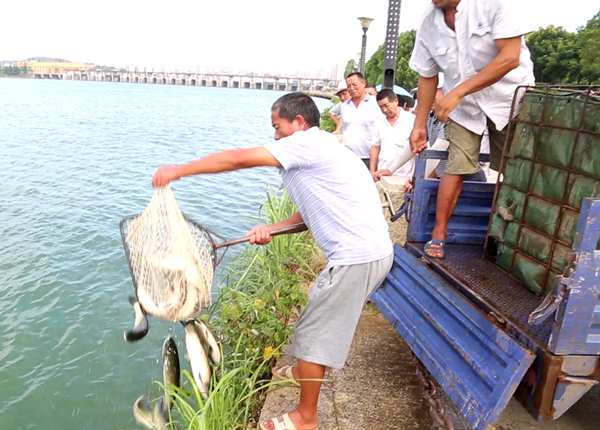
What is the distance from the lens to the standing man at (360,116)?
20.0 ft

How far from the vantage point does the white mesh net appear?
8.33ft

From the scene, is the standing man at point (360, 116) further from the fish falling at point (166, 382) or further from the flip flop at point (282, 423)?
the flip flop at point (282, 423)

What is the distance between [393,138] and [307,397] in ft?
11.7

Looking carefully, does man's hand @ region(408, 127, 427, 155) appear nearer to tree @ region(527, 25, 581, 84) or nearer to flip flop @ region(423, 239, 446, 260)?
flip flop @ region(423, 239, 446, 260)

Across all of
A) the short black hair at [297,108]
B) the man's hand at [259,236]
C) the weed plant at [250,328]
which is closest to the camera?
the short black hair at [297,108]

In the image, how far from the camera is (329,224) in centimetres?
241

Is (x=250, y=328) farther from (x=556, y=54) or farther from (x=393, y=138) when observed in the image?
(x=556, y=54)

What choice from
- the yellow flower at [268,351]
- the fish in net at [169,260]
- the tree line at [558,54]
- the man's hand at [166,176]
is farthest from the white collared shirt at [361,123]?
the tree line at [558,54]

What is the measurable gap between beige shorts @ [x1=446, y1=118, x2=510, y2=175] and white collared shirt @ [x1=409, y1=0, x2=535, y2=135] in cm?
6

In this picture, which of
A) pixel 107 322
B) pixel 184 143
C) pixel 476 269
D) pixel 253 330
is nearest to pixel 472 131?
pixel 476 269

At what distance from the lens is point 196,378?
288 cm

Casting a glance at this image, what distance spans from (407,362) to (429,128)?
2487 mm

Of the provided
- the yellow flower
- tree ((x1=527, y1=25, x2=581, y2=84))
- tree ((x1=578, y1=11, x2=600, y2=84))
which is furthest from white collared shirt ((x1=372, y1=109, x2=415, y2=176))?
tree ((x1=527, y1=25, x2=581, y2=84))

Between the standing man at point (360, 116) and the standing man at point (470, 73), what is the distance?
2.68 metres
